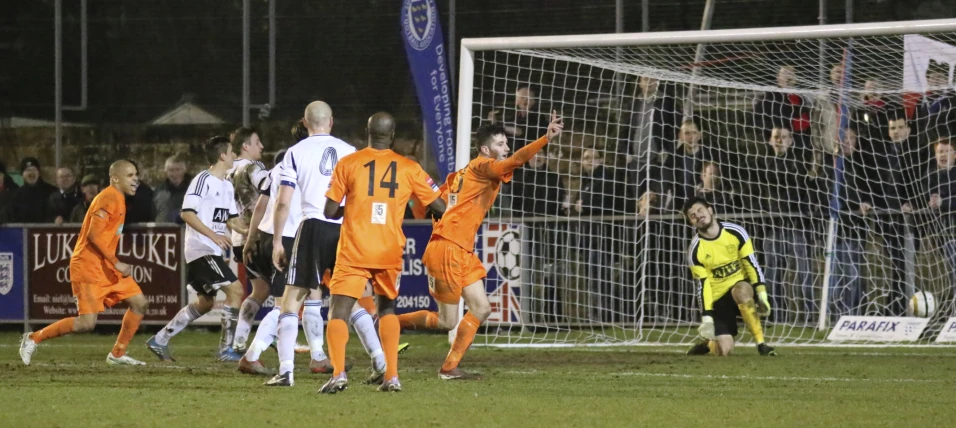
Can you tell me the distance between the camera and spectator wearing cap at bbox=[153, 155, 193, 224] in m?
14.6

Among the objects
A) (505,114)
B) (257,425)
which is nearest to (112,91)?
(505,114)

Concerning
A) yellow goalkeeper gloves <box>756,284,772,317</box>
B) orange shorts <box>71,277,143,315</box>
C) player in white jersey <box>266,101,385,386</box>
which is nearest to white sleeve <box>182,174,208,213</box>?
orange shorts <box>71,277,143,315</box>

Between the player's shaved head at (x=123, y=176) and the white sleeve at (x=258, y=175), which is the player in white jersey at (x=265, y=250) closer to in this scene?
the white sleeve at (x=258, y=175)

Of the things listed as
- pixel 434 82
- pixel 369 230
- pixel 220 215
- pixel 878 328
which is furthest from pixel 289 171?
pixel 878 328

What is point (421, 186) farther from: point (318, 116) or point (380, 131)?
point (318, 116)

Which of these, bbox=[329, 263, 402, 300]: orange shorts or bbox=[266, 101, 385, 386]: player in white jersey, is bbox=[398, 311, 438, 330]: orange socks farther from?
bbox=[329, 263, 402, 300]: orange shorts

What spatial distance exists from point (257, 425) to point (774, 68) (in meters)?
7.92

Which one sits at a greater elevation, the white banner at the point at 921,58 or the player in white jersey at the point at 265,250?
the white banner at the point at 921,58

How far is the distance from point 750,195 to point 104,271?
6405mm

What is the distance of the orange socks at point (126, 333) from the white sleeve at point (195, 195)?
944mm

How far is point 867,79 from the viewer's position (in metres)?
11.9

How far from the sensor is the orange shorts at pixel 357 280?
7.21 metres

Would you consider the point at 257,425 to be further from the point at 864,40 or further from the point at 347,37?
the point at 347,37

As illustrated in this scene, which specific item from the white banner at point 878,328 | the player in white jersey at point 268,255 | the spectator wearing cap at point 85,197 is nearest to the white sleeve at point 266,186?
the player in white jersey at point 268,255
